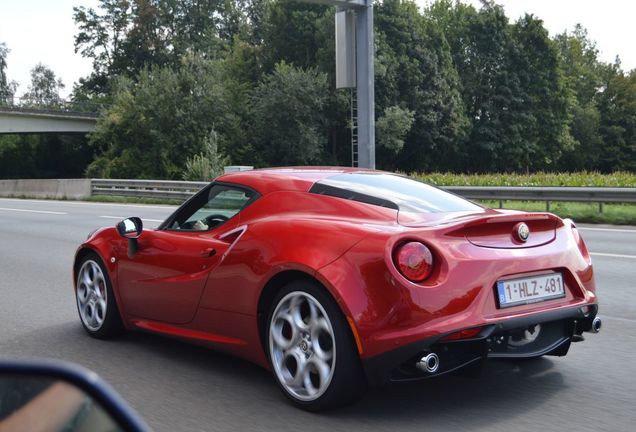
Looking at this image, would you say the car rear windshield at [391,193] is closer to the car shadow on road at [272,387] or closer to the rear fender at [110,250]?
the car shadow on road at [272,387]

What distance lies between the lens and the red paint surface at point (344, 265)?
150 inches

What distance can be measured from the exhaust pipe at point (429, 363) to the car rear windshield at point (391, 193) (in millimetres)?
940

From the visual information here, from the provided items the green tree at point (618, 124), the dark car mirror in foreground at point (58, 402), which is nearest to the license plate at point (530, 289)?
the dark car mirror in foreground at point (58, 402)

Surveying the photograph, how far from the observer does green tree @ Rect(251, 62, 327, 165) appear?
5200 centimetres

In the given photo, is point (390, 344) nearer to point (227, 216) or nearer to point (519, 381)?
point (519, 381)

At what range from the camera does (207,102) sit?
49.8 m

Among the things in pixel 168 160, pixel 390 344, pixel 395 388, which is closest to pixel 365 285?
pixel 390 344

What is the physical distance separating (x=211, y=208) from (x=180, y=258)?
0.39 meters

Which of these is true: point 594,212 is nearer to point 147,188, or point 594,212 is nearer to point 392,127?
point 147,188

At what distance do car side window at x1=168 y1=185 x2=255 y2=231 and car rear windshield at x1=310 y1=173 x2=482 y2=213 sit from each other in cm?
52

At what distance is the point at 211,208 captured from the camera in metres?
5.16

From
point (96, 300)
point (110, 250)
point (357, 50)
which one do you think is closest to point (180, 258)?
point (110, 250)

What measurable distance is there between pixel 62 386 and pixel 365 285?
2.69 m

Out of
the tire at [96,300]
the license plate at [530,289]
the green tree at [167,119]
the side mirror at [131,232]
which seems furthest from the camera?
the green tree at [167,119]
